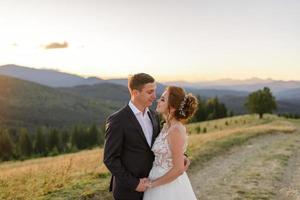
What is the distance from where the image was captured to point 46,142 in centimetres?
8606

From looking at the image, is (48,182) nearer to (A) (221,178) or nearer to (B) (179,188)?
(A) (221,178)

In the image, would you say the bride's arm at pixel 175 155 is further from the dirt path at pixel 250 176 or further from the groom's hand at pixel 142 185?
the dirt path at pixel 250 176

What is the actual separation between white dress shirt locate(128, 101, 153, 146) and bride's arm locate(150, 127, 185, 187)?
0.99 ft

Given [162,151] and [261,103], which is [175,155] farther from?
[261,103]

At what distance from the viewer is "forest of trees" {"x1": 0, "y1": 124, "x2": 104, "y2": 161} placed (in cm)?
7625

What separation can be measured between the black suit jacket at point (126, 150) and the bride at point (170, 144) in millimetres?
192

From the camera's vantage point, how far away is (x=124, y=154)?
20.0 feet

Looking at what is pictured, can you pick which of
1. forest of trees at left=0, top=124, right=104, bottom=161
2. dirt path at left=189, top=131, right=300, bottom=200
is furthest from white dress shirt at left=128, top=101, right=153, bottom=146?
forest of trees at left=0, top=124, right=104, bottom=161

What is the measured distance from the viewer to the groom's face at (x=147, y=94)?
5.95m

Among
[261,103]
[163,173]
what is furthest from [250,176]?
[261,103]

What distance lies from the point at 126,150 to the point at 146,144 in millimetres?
290

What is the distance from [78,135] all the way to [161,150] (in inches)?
3332

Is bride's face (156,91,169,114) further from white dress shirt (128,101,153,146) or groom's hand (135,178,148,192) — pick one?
groom's hand (135,178,148,192)

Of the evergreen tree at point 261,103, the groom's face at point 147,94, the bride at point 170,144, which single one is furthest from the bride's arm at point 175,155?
the evergreen tree at point 261,103
